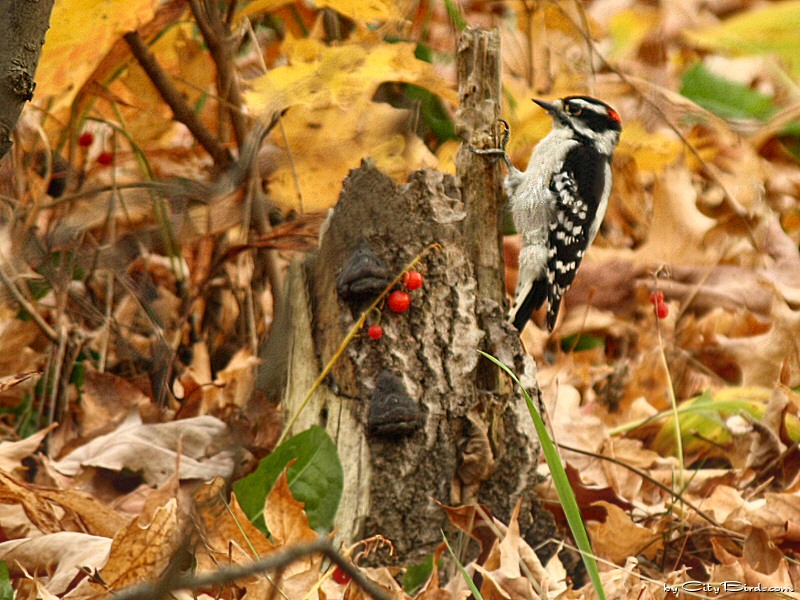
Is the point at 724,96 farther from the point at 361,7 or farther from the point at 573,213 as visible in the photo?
the point at 361,7

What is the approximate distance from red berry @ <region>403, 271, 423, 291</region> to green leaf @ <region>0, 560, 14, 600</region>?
1195 millimetres

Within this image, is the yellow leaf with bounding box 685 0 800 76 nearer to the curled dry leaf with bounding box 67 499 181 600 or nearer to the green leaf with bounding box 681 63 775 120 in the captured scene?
the green leaf with bounding box 681 63 775 120

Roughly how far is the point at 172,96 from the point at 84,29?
66cm

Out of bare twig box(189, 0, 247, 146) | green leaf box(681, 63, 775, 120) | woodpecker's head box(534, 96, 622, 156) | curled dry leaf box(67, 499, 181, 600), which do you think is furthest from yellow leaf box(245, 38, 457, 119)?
green leaf box(681, 63, 775, 120)

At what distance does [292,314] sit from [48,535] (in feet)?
2.84

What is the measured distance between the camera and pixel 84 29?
3047 millimetres

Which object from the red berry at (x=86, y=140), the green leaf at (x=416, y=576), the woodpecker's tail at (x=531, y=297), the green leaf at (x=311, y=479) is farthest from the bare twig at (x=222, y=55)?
the green leaf at (x=416, y=576)

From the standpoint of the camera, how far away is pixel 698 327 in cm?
435

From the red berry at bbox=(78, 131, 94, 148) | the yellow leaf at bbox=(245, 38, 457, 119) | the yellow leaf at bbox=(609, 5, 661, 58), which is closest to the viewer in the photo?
the yellow leaf at bbox=(245, 38, 457, 119)

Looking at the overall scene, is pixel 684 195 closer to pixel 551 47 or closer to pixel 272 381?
pixel 551 47

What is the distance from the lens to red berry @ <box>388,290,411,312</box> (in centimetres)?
244

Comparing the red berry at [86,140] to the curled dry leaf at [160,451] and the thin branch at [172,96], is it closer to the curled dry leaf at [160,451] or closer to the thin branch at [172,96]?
the thin branch at [172,96]

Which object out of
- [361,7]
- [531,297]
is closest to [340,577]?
[531,297]

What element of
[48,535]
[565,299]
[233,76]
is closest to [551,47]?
[565,299]
